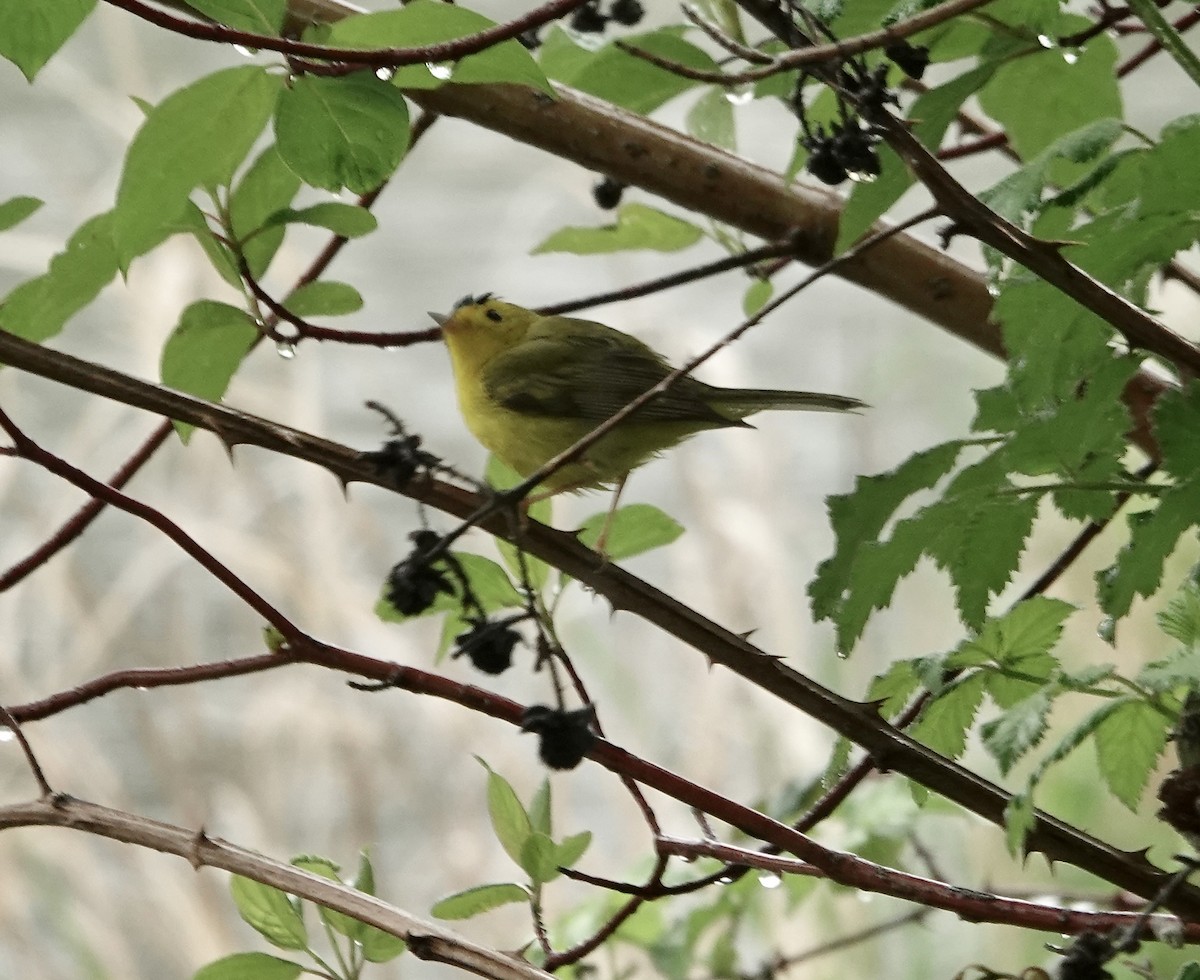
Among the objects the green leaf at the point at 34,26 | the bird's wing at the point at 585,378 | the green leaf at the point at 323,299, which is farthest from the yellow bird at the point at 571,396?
the green leaf at the point at 34,26

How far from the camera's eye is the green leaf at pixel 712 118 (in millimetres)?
1021

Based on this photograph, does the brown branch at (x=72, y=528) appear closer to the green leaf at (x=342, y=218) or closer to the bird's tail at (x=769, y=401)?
the green leaf at (x=342, y=218)

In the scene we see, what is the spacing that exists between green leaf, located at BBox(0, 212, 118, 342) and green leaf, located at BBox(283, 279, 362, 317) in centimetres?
12

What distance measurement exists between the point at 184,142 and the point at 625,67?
35cm

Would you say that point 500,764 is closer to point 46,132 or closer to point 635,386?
point 635,386

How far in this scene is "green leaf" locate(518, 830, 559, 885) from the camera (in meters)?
0.72

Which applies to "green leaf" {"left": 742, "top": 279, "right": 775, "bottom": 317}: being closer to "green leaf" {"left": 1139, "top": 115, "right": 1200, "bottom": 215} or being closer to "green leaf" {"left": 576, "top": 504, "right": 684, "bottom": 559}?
"green leaf" {"left": 576, "top": 504, "right": 684, "bottom": 559}

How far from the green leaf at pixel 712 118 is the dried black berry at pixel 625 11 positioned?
12 cm

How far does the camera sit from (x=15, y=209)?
745 mm

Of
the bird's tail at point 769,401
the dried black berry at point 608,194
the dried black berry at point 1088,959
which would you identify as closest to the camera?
the dried black berry at point 1088,959

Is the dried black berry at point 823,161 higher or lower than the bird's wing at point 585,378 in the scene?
lower

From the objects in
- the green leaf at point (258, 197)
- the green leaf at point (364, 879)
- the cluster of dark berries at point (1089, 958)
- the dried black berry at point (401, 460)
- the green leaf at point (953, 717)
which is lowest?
the cluster of dark berries at point (1089, 958)

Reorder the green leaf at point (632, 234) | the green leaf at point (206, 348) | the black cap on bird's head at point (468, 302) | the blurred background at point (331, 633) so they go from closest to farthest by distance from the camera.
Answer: the green leaf at point (206, 348) → the green leaf at point (632, 234) → the black cap on bird's head at point (468, 302) → the blurred background at point (331, 633)

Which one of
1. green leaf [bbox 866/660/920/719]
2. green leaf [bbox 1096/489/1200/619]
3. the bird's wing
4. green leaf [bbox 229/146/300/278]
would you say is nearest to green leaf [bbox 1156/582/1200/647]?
green leaf [bbox 1096/489/1200/619]
